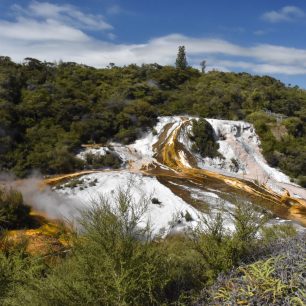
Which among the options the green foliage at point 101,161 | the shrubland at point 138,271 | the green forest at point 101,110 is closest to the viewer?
the shrubland at point 138,271

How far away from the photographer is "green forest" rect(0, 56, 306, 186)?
25938 mm

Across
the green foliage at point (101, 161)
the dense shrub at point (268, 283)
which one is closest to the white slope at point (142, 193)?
the green foliage at point (101, 161)

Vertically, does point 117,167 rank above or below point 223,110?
below

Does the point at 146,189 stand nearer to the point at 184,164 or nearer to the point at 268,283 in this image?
the point at 184,164

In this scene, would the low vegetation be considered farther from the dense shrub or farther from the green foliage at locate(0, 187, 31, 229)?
the dense shrub

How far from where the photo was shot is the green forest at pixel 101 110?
25.9 meters

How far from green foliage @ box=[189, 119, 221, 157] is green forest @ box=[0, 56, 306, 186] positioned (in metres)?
3.94

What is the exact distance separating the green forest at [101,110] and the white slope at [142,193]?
3.86 metres

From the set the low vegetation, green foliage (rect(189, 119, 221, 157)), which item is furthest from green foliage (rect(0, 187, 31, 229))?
green foliage (rect(189, 119, 221, 157))

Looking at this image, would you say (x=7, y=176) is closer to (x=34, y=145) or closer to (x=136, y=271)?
(x=34, y=145)

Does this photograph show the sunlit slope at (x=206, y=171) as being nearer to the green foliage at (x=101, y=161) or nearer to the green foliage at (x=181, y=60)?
the green foliage at (x=101, y=161)

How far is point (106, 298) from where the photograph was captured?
18.7ft

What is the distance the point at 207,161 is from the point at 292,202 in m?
7.52

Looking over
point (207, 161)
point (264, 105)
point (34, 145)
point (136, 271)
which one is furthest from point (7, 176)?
point (264, 105)
